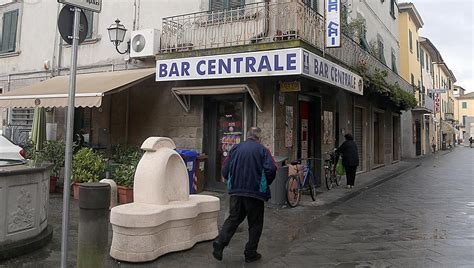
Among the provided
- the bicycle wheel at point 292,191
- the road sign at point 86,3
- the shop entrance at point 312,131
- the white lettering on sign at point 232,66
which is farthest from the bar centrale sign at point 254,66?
the road sign at point 86,3

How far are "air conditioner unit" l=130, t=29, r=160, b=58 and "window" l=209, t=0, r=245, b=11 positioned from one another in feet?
5.25

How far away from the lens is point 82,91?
9.37m

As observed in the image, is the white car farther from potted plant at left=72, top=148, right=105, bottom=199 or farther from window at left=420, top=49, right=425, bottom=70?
window at left=420, top=49, right=425, bottom=70

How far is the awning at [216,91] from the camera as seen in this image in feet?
29.6

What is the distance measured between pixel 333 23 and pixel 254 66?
2.37m

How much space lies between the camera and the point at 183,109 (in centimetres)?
1050

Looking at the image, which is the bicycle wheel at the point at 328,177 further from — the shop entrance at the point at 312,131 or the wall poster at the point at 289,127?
the wall poster at the point at 289,127

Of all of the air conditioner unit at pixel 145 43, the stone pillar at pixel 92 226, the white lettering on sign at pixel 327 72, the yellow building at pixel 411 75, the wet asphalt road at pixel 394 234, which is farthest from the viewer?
the yellow building at pixel 411 75

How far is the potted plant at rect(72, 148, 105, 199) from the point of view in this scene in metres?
8.72

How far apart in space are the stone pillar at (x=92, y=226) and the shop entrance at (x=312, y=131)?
785cm

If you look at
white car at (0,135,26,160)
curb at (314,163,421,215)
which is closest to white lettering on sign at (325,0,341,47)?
curb at (314,163,421,215)

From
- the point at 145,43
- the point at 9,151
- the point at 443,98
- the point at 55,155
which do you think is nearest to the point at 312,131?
the point at 145,43

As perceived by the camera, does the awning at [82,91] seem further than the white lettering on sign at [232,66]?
Yes

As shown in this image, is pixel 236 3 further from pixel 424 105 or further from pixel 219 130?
pixel 424 105
